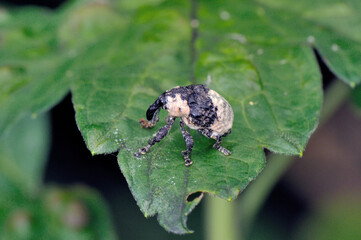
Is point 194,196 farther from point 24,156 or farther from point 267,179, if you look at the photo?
point 24,156

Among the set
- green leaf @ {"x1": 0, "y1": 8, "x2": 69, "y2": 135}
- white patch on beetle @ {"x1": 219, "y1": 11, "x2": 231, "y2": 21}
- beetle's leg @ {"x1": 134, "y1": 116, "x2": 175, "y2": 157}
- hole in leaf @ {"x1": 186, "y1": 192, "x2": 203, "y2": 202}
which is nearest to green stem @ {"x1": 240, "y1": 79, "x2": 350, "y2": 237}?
→ white patch on beetle @ {"x1": 219, "y1": 11, "x2": 231, "y2": 21}

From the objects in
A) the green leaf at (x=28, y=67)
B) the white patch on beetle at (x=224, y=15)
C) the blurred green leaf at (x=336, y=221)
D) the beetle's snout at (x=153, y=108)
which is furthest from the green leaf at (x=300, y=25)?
the blurred green leaf at (x=336, y=221)

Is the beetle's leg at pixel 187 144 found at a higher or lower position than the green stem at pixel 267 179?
higher

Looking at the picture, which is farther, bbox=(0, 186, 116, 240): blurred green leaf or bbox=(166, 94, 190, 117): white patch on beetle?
bbox=(0, 186, 116, 240): blurred green leaf

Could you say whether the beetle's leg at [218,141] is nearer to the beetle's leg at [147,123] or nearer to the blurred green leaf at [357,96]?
the beetle's leg at [147,123]

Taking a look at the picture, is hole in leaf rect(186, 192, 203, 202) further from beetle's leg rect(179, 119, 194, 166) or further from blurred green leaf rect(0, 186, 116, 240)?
blurred green leaf rect(0, 186, 116, 240)

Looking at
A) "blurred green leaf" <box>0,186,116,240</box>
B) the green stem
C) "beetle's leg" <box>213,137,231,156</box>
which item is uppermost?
"beetle's leg" <box>213,137,231,156</box>
